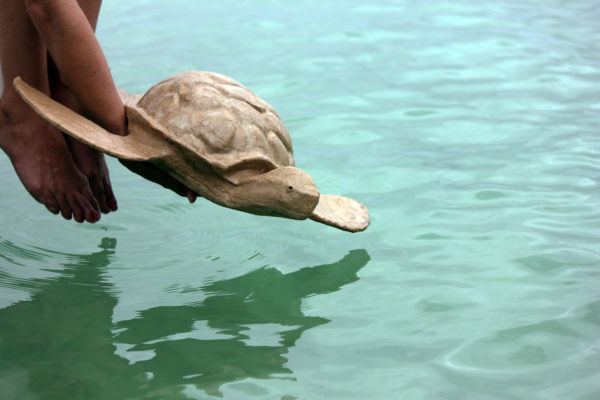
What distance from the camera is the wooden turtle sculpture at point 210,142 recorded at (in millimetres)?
1896

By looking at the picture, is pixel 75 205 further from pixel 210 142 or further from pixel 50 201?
pixel 210 142

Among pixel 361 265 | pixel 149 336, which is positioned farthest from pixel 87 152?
pixel 361 265

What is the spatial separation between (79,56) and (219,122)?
0.41m

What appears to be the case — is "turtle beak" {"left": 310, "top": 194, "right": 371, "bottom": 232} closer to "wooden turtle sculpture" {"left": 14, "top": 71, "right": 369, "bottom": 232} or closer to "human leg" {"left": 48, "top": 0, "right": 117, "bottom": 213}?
"wooden turtle sculpture" {"left": 14, "top": 71, "right": 369, "bottom": 232}

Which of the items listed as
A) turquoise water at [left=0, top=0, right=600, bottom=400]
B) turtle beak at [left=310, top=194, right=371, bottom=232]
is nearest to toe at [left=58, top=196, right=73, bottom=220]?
turquoise water at [left=0, top=0, right=600, bottom=400]

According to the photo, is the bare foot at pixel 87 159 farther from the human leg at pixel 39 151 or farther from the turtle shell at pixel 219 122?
the turtle shell at pixel 219 122

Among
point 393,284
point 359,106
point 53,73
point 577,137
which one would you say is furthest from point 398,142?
point 53,73

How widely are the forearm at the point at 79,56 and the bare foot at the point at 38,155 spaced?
0.23 meters

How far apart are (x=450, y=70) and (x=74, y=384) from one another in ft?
10.2

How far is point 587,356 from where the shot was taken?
1.94 m

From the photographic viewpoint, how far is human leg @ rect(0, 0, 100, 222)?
80.6 inches

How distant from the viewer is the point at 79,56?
75.2 inches

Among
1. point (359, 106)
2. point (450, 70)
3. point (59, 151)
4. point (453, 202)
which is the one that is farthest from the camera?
point (450, 70)

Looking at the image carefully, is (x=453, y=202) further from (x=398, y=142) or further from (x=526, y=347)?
(x=526, y=347)
